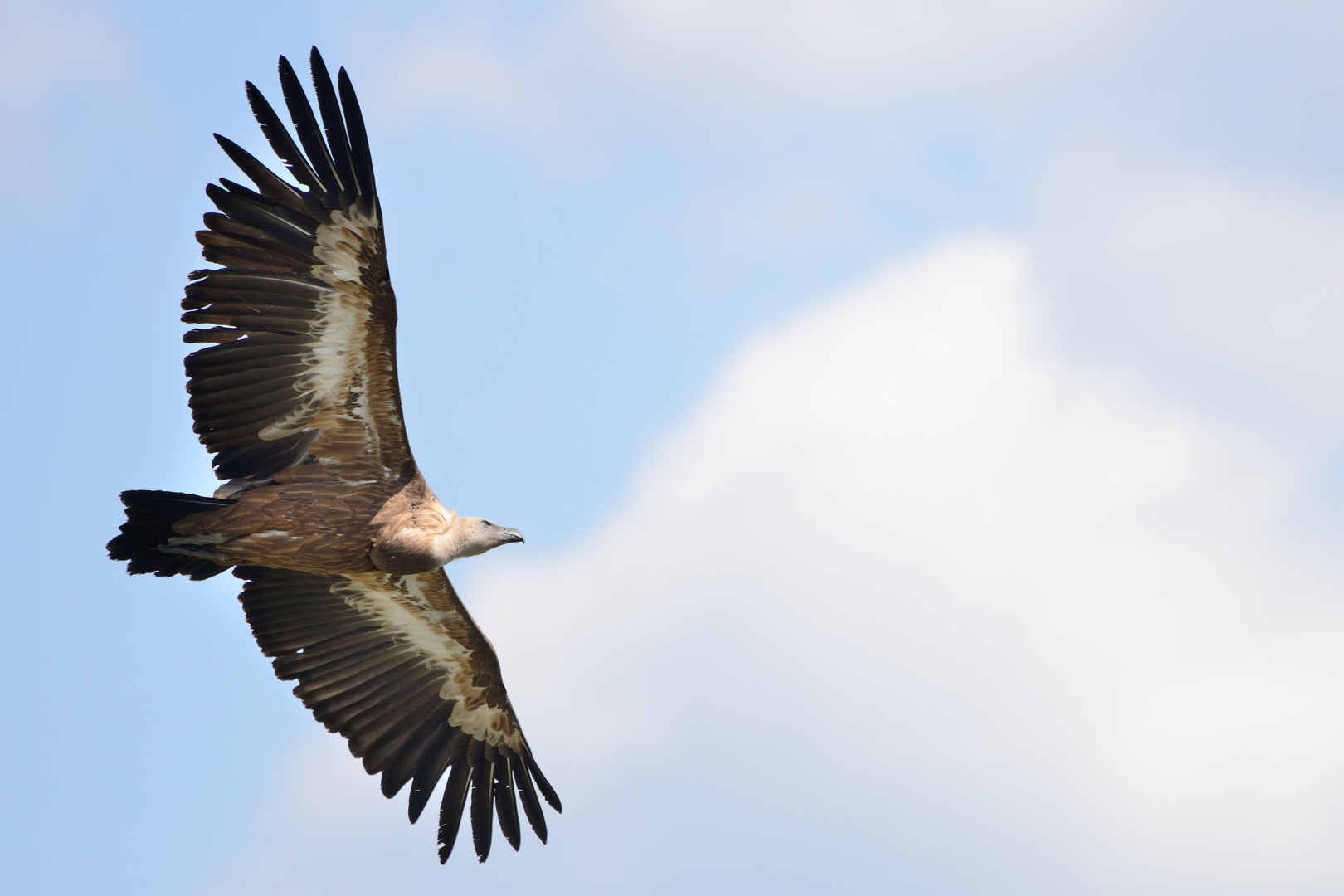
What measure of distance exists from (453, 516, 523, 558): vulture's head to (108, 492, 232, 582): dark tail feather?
1.92 metres

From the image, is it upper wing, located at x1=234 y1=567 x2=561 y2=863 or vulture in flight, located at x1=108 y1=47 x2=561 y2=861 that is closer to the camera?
vulture in flight, located at x1=108 y1=47 x2=561 y2=861

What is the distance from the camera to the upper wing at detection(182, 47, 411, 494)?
1274 cm

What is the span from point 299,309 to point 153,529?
2.14 m

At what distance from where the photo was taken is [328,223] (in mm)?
12875

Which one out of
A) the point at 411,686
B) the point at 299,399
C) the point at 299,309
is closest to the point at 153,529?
the point at 299,399

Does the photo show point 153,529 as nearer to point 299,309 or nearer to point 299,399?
point 299,399

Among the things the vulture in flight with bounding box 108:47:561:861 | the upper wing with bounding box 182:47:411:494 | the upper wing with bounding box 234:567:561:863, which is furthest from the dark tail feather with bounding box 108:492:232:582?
the upper wing with bounding box 234:567:561:863

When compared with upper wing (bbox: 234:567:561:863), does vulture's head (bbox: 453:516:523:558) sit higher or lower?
higher

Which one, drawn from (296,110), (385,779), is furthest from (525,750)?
(296,110)

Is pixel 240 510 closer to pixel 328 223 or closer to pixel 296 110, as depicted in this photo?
pixel 328 223

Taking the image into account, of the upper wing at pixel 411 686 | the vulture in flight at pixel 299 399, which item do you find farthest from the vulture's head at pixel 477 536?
the upper wing at pixel 411 686

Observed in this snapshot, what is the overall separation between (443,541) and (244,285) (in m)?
2.68

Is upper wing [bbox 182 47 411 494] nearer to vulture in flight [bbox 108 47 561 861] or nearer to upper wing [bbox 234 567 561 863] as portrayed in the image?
vulture in flight [bbox 108 47 561 861]

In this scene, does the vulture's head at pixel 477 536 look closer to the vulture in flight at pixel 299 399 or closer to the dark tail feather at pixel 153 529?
the vulture in flight at pixel 299 399
